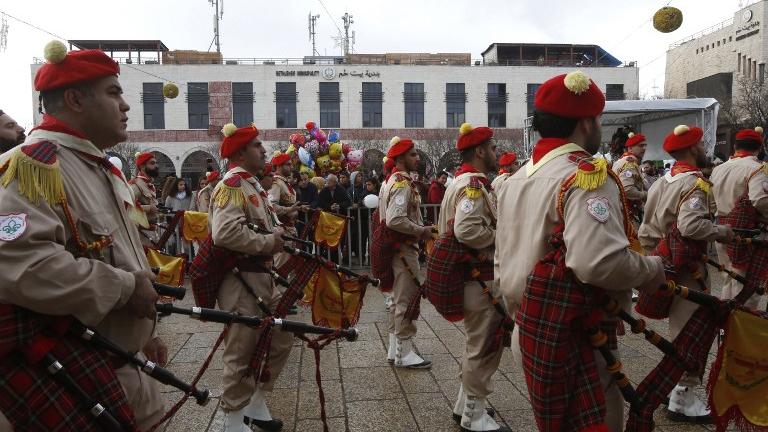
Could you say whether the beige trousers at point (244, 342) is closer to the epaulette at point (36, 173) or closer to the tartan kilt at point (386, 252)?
the tartan kilt at point (386, 252)

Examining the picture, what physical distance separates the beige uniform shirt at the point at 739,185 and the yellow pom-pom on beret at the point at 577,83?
149 inches

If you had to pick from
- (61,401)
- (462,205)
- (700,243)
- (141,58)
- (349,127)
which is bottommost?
(61,401)

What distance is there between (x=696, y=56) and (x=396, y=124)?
27.1 meters

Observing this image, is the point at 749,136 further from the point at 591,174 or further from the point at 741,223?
the point at 591,174

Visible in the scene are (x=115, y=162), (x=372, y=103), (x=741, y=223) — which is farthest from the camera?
(x=372, y=103)

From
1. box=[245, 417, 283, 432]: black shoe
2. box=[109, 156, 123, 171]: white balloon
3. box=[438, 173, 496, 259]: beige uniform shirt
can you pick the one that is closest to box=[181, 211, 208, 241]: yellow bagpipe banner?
box=[109, 156, 123, 171]: white balloon

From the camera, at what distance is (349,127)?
4281 cm

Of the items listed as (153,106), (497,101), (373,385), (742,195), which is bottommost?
(373,385)

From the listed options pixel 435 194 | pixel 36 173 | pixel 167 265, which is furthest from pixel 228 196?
pixel 435 194

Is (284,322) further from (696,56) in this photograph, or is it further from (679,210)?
(696,56)

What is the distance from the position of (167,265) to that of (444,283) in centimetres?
375

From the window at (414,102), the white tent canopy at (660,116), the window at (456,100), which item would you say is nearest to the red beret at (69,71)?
the white tent canopy at (660,116)

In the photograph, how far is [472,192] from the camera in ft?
14.2

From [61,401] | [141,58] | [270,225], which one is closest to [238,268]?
[270,225]
